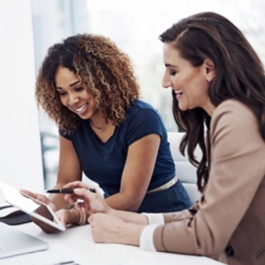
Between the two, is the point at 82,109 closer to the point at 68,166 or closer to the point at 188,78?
the point at 68,166

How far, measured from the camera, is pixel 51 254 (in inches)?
47.3

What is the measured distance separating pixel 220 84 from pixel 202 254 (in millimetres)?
415

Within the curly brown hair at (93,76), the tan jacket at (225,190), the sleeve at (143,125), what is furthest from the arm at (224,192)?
the curly brown hair at (93,76)

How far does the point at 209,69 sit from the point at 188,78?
62 mm

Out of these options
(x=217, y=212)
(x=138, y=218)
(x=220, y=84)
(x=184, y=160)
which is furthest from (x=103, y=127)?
(x=217, y=212)

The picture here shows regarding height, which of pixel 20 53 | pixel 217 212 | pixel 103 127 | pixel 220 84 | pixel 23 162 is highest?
pixel 20 53

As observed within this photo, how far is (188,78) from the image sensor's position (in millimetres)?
1305

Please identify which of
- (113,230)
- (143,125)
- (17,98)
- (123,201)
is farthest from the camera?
(17,98)

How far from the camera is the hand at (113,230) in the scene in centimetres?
122

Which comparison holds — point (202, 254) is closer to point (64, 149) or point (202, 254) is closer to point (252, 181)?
point (252, 181)

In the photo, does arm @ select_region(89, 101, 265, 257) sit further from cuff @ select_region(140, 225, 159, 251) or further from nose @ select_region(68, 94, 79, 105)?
nose @ select_region(68, 94, 79, 105)

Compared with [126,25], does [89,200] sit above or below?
below

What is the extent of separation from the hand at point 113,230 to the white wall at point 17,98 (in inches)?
83.3

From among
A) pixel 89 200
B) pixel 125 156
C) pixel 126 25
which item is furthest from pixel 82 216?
pixel 126 25
